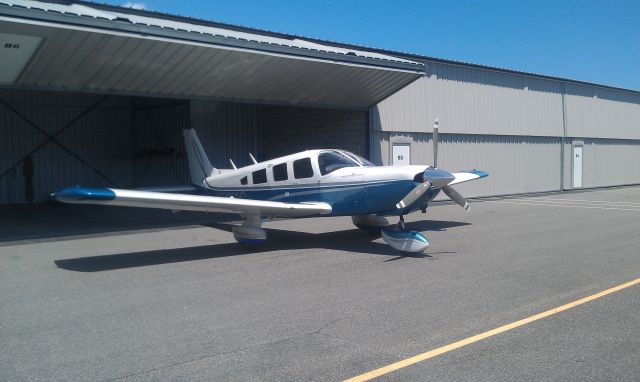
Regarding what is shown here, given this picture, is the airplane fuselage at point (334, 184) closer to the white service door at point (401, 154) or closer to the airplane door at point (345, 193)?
the airplane door at point (345, 193)

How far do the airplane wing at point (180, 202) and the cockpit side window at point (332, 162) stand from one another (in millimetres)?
771

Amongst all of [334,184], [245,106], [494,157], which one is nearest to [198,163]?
[334,184]

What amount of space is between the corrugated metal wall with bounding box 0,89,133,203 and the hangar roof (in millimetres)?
9238

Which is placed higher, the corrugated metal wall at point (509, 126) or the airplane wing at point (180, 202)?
the corrugated metal wall at point (509, 126)

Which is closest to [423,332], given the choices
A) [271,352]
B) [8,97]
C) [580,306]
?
[271,352]

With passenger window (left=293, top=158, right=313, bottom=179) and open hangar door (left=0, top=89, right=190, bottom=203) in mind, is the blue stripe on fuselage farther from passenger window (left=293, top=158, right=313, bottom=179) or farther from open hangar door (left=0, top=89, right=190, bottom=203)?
open hangar door (left=0, top=89, right=190, bottom=203)

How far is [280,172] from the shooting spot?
1277 cm

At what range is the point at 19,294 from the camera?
7.94 metres

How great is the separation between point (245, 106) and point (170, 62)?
10.7m

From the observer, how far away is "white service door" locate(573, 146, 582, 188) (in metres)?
30.6

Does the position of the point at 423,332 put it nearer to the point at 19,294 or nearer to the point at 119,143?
the point at 19,294

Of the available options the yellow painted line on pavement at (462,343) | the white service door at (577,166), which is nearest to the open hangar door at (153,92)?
the yellow painted line on pavement at (462,343)

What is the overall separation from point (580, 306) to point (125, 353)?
5186mm

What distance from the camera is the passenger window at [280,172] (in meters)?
12.7
